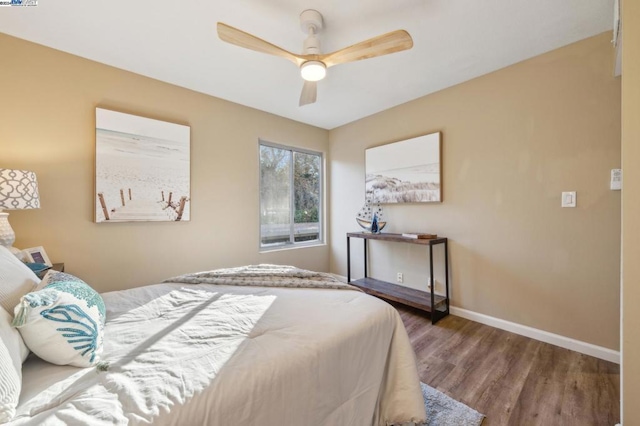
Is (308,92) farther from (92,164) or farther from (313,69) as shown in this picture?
(92,164)

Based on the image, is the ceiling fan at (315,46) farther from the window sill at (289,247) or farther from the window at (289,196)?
the window sill at (289,247)

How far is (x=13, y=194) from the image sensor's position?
1758 millimetres

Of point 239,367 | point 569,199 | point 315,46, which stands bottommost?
point 239,367

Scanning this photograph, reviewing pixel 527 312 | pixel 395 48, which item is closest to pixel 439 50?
pixel 395 48

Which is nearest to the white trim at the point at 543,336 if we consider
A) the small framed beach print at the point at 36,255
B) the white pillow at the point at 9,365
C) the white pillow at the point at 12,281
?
the white pillow at the point at 9,365

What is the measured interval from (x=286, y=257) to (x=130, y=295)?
7.28 feet

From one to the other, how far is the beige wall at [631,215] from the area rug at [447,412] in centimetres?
63

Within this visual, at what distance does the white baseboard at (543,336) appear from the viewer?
2.00m

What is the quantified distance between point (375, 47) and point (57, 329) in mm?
2059

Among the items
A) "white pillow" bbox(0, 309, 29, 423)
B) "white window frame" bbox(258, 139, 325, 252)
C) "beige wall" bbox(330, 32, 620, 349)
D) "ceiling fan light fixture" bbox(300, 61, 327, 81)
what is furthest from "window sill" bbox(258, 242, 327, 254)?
"white pillow" bbox(0, 309, 29, 423)

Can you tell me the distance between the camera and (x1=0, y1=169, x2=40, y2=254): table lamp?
1.73 m

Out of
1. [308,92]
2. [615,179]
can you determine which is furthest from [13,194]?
[615,179]

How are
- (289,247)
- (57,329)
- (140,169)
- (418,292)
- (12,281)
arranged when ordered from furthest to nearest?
(289,247) < (418,292) < (140,169) < (12,281) < (57,329)

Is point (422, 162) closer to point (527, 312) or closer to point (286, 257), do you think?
point (527, 312)
